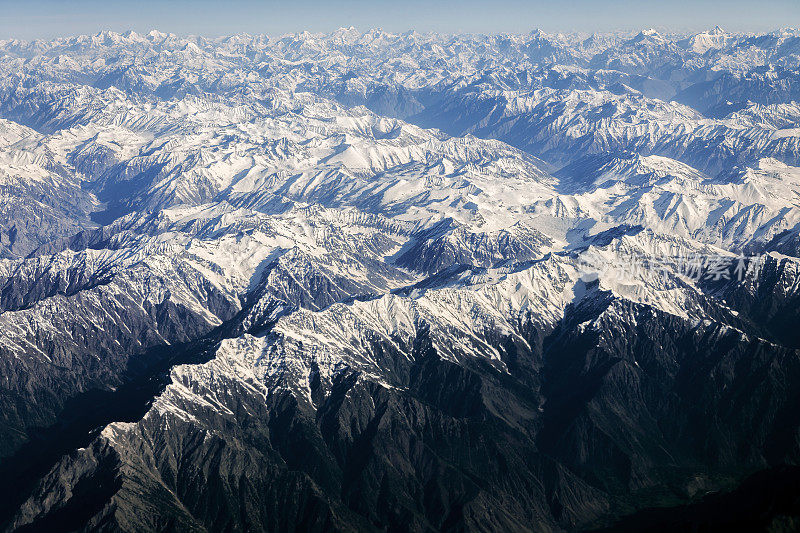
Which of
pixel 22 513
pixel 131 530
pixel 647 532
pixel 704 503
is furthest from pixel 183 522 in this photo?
pixel 704 503

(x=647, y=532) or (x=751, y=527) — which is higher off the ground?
(x=751, y=527)

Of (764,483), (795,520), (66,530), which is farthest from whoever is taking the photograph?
A: (66,530)

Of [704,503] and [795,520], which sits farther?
[704,503]

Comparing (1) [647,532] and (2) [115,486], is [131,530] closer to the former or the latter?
(2) [115,486]

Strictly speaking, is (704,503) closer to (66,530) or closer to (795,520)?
(795,520)

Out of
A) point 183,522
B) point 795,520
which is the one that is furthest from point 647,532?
point 183,522

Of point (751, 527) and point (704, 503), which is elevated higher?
point (751, 527)

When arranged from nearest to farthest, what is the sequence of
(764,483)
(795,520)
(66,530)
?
(795,520) → (764,483) → (66,530)

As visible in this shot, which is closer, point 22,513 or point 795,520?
point 795,520
